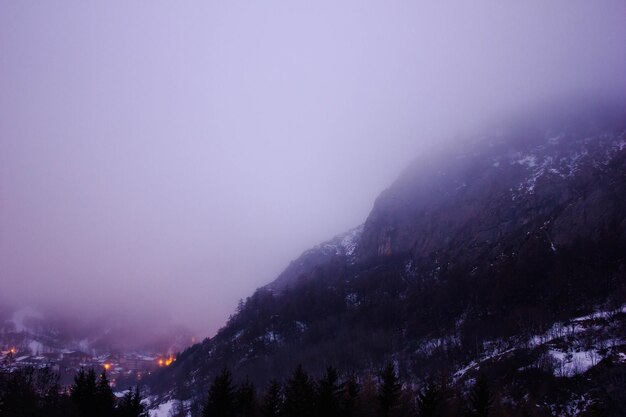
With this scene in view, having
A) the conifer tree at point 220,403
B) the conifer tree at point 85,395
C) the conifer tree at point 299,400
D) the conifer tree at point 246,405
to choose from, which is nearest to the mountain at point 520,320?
the conifer tree at point 299,400

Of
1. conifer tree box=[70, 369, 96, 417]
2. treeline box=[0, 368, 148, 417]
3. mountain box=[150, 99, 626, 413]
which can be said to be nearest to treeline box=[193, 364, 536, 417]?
treeline box=[0, 368, 148, 417]

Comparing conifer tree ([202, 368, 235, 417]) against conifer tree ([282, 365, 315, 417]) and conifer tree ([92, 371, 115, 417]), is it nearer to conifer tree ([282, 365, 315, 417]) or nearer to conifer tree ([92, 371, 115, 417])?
conifer tree ([282, 365, 315, 417])

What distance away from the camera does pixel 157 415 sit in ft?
535

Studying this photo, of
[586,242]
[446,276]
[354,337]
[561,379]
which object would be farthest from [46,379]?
[586,242]

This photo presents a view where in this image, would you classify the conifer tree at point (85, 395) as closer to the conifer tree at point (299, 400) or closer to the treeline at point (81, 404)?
the treeline at point (81, 404)

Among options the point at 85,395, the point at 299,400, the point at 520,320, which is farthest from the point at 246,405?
the point at 520,320

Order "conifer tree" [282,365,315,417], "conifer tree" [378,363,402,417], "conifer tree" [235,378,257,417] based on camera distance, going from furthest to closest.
A: "conifer tree" [235,378,257,417]
"conifer tree" [378,363,402,417]
"conifer tree" [282,365,315,417]

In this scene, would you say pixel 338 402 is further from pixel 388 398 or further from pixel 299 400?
pixel 388 398

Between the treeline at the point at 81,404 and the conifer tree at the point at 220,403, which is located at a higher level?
the treeline at the point at 81,404

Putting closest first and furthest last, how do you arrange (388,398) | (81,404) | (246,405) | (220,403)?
1. (388,398)
2. (220,403)
3. (81,404)
4. (246,405)

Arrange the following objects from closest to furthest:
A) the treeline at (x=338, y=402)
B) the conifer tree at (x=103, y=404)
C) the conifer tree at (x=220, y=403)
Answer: the treeline at (x=338, y=402), the conifer tree at (x=220, y=403), the conifer tree at (x=103, y=404)

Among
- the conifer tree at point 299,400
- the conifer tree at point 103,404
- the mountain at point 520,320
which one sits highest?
the conifer tree at point 103,404

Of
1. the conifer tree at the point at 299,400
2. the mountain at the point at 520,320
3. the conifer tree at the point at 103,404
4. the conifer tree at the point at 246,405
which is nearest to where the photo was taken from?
the conifer tree at the point at 299,400

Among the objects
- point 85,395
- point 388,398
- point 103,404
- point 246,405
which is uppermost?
point 85,395
